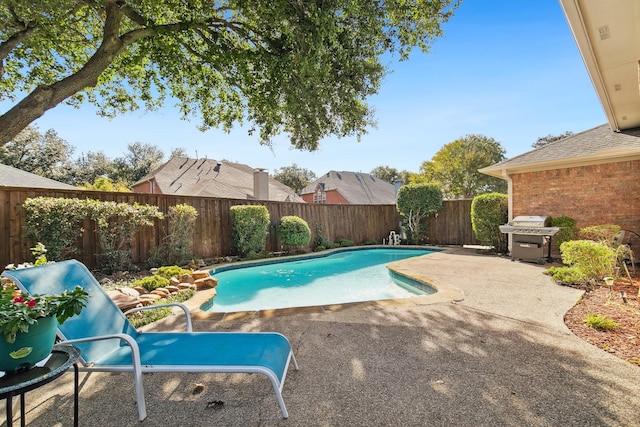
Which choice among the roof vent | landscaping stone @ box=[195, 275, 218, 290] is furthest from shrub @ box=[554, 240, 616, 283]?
landscaping stone @ box=[195, 275, 218, 290]

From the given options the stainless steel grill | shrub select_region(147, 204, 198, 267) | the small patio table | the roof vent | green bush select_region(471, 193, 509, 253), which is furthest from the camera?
green bush select_region(471, 193, 509, 253)

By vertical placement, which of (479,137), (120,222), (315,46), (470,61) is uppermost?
(479,137)

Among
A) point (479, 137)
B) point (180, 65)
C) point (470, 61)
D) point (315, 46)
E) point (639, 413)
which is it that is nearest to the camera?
point (639, 413)

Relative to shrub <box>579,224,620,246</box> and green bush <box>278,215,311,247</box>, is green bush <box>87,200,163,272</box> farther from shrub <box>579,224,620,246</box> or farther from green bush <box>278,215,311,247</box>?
shrub <box>579,224,620,246</box>

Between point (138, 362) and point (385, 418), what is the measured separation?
1.63 meters

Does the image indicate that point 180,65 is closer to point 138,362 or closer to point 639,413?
point 138,362

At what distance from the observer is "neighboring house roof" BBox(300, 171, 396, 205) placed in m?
27.0

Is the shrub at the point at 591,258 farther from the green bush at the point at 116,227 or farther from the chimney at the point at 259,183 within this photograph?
the chimney at the point at 259,183

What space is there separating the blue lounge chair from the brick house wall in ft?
30.0

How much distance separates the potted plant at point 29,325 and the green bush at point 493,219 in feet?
35.9

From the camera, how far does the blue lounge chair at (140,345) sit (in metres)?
1.97

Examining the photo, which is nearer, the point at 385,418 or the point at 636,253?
the point at 385,418

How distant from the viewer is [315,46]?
414 centimetres

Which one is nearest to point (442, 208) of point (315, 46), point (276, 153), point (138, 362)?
point (276, 153)
